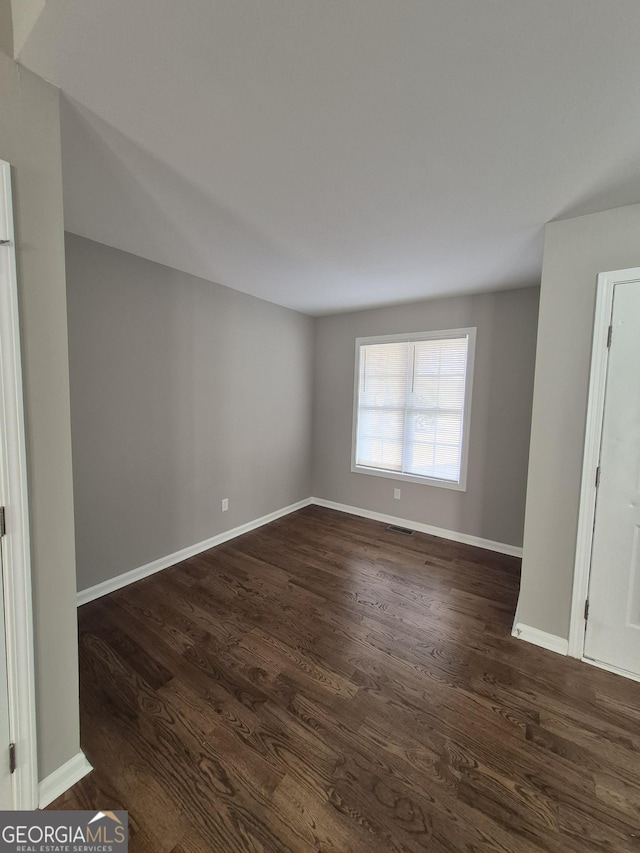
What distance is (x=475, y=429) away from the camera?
131 inches

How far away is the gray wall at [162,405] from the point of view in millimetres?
2285

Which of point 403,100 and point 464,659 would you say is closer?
point 403,100

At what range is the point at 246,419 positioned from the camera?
3.48 meters

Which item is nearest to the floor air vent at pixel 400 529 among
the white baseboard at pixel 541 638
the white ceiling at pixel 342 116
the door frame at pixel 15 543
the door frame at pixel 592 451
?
the white baseboard at pixel 541 638

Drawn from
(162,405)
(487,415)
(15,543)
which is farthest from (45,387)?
(487,415)

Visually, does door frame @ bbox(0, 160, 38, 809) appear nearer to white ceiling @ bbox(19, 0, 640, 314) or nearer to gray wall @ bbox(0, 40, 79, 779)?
gray wall @ bbox(0, 40, 79, 779)

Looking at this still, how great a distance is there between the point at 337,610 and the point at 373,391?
2.45 meters

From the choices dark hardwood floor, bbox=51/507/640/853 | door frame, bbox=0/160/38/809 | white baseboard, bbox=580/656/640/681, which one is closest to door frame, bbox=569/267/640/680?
white baseboard, bbox=580/656/640/681

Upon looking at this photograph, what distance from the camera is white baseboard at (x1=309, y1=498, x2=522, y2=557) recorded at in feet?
10.6

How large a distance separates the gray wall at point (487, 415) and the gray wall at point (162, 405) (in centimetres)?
129

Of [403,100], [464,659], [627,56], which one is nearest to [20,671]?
[464,659]

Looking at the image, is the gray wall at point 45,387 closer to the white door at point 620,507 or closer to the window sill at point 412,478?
the white door at point 620,507

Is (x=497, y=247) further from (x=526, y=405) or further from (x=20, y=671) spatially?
(x=20, y=671)

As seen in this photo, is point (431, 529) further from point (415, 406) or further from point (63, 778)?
point (63, 778)
